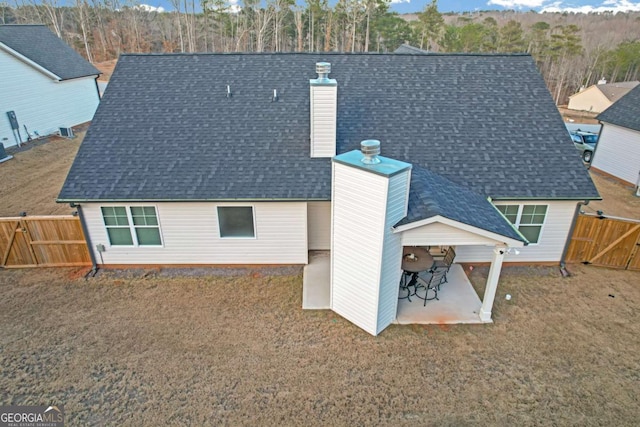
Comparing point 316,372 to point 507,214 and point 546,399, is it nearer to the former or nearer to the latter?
point 546,399

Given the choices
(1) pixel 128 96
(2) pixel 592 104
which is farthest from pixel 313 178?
(2) pixel 592 104

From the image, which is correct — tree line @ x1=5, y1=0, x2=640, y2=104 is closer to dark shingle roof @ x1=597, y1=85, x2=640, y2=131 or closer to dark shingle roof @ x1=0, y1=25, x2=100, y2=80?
dark shingle roof @ x1=0, y1=25, x2=100, y2=80

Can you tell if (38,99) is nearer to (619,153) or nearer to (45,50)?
(45,50)

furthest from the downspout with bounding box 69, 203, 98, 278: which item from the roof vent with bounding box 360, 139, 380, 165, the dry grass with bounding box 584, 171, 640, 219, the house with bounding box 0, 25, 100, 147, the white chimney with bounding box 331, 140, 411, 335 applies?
the dry grass with bounding box 584, 171, 640, 219

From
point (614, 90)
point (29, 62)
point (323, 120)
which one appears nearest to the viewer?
point (323, 120)

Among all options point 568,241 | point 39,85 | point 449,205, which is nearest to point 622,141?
point 568,241

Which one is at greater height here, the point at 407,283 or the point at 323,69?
the point at 323,69

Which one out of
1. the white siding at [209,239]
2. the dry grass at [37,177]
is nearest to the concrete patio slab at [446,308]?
the white siding at [209,239]
